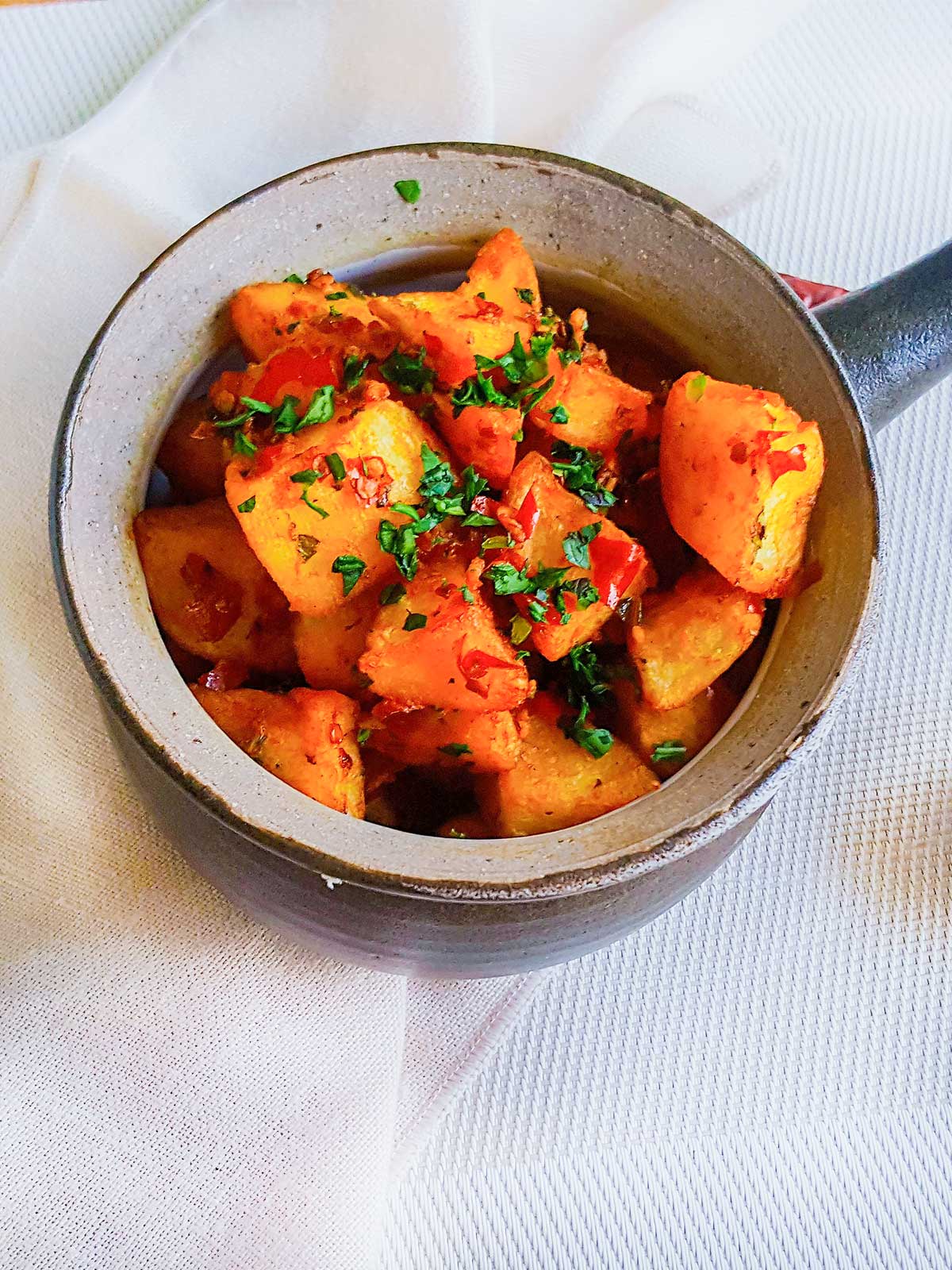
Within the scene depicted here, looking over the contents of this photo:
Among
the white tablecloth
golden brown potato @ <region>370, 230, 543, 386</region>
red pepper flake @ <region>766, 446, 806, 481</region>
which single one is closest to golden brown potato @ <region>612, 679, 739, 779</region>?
red pepper flake @ <region>766, 446, 806, 481</region>

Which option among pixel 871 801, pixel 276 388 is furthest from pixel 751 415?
pixel 871 801

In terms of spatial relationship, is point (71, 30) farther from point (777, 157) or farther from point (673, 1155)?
point (673, 1155)

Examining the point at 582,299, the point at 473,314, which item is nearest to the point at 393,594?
the point at 473,314

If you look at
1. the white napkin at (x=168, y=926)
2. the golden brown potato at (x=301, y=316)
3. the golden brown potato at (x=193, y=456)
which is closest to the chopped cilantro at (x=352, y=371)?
the golden brown potato at (x=301, y=316)

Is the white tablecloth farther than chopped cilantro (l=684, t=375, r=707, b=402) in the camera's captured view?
Yes

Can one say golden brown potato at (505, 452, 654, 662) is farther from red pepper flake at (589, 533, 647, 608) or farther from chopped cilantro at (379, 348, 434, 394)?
chopped cilantro at (379, 348, 434, 394)

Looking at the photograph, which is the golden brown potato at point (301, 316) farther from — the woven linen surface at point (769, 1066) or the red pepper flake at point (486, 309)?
the woven linen surface at point (769, 1066)
